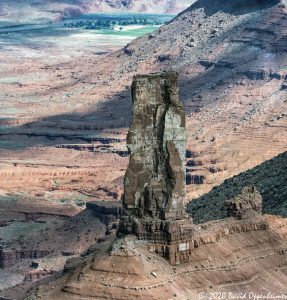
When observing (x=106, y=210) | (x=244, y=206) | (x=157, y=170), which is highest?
(x=106, y=210)

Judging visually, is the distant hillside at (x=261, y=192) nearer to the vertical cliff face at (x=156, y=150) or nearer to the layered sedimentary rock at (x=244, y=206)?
the layered sedimentary rock at (x=244, y=206)

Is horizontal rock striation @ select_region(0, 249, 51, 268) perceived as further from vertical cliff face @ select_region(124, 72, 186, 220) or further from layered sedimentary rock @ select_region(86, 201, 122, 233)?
vertical cliff face @ select_region(124, 72, 186, 220)

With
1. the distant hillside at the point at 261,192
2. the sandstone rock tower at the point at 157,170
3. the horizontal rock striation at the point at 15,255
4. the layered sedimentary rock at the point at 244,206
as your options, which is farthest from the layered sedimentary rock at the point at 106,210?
the sandstone rock tower at the point at 157,170

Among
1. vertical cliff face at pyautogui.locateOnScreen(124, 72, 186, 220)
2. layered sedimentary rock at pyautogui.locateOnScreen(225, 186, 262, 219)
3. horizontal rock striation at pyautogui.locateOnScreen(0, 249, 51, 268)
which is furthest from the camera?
horizontal rock striation at pyautogui.locateOnScreen(0, 249, 51, 268)

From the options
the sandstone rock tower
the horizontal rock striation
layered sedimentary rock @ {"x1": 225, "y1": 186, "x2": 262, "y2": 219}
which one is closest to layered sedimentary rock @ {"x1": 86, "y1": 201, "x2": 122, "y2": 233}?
the horizontal rock striation

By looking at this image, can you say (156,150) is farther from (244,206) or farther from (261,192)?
(261,192)

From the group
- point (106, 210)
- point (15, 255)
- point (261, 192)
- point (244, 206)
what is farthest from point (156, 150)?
point (106, 210)

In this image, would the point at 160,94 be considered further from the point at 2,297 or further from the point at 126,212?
the point at 2,297
